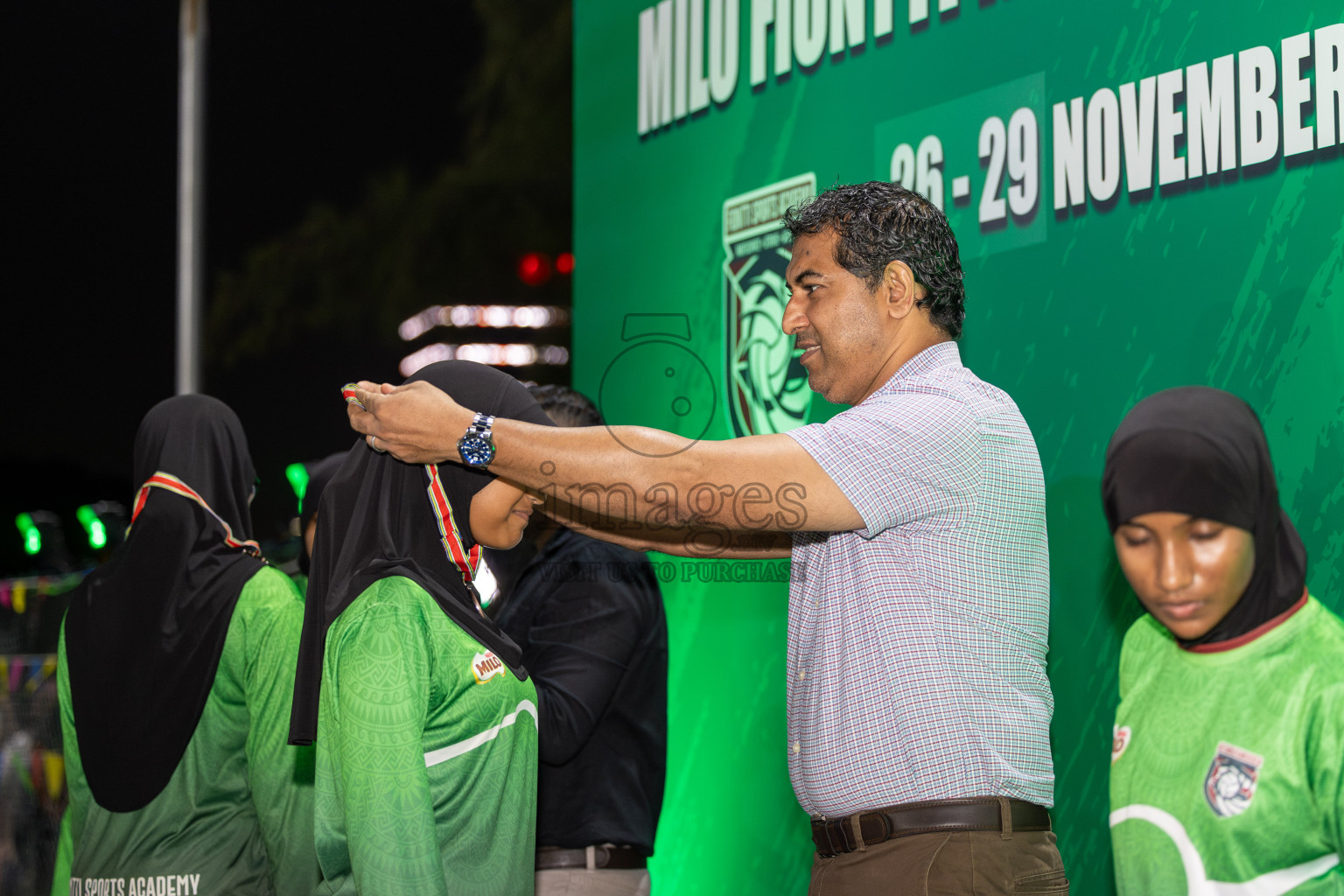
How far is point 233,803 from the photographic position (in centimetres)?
255

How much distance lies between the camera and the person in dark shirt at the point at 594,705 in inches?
104

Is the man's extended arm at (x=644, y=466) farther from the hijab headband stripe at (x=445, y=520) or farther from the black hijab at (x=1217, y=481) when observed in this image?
the black hijab at (x=1217, y=481)

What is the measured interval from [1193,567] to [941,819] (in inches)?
25.1

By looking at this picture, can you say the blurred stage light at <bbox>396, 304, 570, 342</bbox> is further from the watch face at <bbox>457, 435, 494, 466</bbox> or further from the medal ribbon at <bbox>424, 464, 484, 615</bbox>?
the watch face at <bbox>457, 435, 494, 466</bbox>

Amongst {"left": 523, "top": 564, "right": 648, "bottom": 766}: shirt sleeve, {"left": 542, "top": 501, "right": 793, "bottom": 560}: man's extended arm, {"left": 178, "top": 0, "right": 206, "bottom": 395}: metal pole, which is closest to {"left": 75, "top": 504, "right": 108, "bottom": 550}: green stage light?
{"left": 178, "top": 0, "right": 206, "bottom": 395}: metal pole

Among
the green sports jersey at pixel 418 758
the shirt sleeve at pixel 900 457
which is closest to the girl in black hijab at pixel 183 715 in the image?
the green sports jersey at pixel 418 758

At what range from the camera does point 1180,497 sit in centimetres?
137

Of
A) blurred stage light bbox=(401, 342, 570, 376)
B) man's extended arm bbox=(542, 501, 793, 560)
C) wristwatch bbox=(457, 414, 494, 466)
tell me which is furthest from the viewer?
blurred stage light bbox=(401, 342, 570, 376)

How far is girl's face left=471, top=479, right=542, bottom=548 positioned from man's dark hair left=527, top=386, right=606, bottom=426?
→ 91 cm

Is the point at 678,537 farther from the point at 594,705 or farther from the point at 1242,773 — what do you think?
the point at 1242,773

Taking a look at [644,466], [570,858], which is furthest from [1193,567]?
[570,858]

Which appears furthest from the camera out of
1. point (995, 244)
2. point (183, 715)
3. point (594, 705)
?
point (995, 244)

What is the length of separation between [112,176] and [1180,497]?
40.7ft

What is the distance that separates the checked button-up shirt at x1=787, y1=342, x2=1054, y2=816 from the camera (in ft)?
6.04
